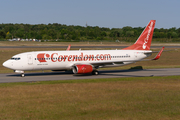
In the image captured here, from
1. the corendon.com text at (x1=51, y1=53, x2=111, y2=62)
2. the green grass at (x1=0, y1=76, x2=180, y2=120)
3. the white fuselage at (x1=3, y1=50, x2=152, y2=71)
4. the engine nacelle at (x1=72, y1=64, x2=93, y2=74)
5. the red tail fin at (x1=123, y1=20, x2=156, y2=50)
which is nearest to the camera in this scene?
the green grass at (x1=0, y1=76, x2=180, y2=120)

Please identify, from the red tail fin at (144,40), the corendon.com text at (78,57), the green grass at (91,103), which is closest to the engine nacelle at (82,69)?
the corendon.com text at (78,57)

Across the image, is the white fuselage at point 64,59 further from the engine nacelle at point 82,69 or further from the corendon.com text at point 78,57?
the engine nacelle at point 82,69

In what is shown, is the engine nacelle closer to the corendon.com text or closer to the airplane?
the airplane

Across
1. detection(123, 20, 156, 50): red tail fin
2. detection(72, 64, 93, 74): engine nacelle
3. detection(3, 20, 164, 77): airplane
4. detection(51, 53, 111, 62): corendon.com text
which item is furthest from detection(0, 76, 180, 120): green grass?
detection(123, 20, 156, 50): red tail fin

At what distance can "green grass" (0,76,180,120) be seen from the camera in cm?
1582

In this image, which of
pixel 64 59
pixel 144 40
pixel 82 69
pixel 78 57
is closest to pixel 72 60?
pixel 78 57

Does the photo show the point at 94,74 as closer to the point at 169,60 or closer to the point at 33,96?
the point at 33,96

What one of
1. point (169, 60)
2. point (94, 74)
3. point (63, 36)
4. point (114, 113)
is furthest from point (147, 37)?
point (63, 36)

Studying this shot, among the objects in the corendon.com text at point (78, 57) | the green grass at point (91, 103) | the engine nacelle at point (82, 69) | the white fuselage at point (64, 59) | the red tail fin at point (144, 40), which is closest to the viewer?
the green grass at point (91, 103)

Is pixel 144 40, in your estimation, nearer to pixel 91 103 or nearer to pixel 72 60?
pixel 72 60

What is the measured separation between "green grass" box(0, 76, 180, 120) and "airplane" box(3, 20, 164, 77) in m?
10.4

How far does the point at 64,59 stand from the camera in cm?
3678

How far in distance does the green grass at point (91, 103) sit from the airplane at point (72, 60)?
10449 mm

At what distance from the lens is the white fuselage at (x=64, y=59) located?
35.0 m
